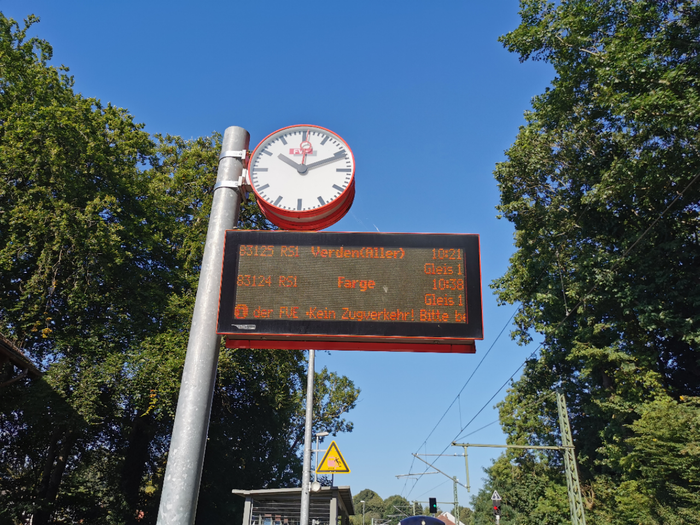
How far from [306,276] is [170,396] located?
14991 millimetres

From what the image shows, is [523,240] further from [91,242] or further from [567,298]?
[91,242]

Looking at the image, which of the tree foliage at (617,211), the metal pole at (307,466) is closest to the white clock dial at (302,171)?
the metal pole at (307,466)

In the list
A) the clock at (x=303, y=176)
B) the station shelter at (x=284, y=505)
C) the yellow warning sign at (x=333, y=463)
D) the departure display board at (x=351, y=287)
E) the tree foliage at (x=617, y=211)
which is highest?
the tree foliage at (x=617, y=211)

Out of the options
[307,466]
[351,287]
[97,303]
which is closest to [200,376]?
[351,287]

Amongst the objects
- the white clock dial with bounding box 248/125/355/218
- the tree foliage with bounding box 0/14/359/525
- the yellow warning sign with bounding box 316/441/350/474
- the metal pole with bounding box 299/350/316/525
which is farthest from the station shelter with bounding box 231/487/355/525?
the white clock dial with bounding box 248/125/355/218

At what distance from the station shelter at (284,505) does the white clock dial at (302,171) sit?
12.3 metres

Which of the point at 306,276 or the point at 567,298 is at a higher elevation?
the point at 567,298

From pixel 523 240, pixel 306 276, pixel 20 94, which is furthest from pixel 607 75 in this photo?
pixel 20 94

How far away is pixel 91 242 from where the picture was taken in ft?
58.3

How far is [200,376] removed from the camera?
3471 millimetres

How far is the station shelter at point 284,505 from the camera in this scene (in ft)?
52.1

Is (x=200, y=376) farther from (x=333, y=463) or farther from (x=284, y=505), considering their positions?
(x=284, y=505)

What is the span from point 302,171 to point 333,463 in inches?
351

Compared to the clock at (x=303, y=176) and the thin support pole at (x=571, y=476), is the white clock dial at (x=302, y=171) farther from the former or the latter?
the thin support pole at (x=571, y=476)
